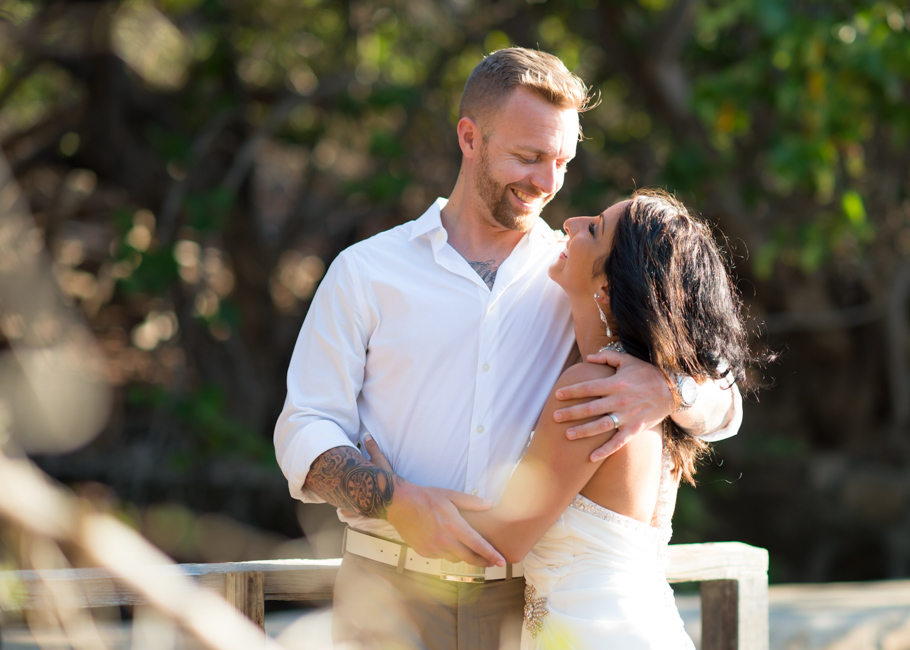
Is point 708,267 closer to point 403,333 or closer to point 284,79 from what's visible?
point 403,333

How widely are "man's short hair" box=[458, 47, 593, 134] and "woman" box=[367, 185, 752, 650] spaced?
0.31m

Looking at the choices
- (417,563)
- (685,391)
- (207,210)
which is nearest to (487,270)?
(685,391)

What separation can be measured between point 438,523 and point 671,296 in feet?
1.95

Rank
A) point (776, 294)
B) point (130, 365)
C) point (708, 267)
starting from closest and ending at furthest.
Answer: point (708, 267) < point (776, 294) < point (130, 365)

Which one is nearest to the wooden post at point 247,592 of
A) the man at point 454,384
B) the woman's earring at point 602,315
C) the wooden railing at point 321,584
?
the wooden railing at point 321,584

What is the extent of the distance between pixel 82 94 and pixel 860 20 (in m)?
5.31

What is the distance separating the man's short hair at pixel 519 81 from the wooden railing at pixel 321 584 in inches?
41.2

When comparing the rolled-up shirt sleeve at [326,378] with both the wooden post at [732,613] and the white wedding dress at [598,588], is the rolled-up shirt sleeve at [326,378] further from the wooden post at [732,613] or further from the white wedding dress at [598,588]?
the wooden post at [732,613]

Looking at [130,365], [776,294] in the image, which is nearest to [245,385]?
[130,365]

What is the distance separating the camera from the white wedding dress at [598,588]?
1.58 metres

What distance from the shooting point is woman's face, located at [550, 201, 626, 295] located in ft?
A: 5.61

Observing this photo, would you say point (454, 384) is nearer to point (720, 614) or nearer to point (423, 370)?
point (423, 370)

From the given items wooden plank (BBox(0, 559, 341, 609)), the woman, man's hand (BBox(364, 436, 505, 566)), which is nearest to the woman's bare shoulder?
the woman

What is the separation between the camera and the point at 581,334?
5.78ft
